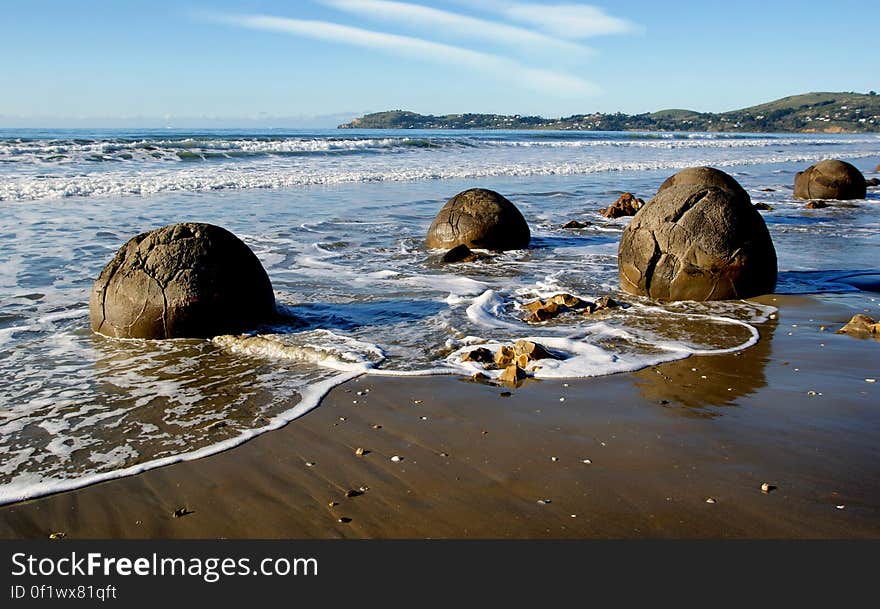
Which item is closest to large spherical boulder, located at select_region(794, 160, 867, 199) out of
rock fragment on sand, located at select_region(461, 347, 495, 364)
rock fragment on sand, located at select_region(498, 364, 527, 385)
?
rock fragment on sand, located at select_region(461, 347, 495, 364)

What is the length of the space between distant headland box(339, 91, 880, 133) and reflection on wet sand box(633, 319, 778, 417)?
104 meters

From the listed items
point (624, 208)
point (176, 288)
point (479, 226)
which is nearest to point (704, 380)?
point (176, 288)

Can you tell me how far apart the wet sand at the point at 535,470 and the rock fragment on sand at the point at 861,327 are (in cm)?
116

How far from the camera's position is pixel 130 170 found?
23.9 meters

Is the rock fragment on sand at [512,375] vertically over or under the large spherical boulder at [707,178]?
under

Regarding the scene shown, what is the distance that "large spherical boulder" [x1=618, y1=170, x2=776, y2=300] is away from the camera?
25.0 ft

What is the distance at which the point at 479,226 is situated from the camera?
1124 cm

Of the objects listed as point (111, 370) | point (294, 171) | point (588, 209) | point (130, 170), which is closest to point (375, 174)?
point (294, 171)

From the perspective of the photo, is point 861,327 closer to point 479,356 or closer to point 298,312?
point 479,356

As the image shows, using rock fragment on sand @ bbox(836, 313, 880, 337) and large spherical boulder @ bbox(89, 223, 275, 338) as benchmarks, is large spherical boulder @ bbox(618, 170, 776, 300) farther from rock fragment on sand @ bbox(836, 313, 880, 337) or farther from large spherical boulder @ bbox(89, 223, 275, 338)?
large spherical boulder @ bbox(89, 223, 275, 338)

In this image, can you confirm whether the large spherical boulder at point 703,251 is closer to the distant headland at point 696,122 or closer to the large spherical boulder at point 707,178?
the large spherical boulder at point 707,178

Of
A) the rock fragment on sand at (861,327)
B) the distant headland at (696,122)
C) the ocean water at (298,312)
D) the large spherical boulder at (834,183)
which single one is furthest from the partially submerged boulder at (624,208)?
the distant headland at (696,122)

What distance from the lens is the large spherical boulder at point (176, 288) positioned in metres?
6.25

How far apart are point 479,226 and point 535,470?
7.72 m
